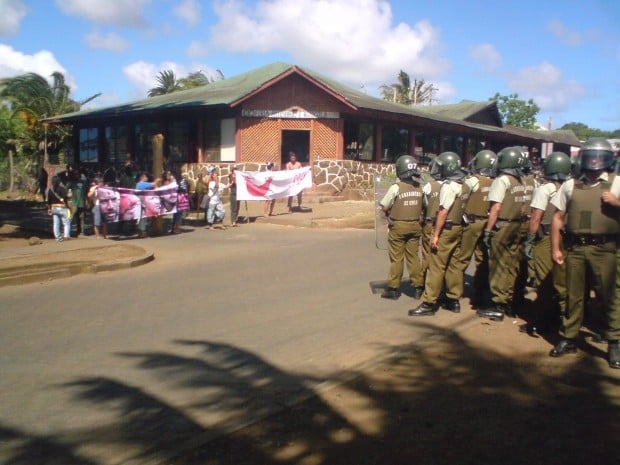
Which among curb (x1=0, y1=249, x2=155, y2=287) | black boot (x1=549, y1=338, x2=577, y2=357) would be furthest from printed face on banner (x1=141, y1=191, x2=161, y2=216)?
black boot (x1=549, y1=338, x2=577, y2=357)

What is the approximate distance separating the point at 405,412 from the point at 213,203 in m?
13.0

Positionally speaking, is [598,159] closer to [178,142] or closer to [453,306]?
[453,306]

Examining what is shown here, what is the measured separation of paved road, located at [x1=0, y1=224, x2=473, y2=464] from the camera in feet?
15.1

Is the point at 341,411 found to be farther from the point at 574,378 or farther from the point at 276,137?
the point at 276,137

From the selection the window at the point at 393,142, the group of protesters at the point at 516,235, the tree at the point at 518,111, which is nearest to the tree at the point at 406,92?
the tree at the point at 518,111

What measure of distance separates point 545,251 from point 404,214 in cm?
188

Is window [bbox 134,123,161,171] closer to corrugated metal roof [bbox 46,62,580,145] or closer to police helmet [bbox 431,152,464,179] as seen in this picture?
corrugated metal roof [bbox 46,62,580,145]

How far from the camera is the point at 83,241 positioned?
14336mm

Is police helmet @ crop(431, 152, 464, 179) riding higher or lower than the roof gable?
lower

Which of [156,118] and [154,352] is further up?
[156,118]

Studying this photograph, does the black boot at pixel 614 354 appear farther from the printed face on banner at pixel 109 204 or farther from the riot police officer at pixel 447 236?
the printed face on banner at pixel 109 204

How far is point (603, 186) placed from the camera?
5586 millimetres

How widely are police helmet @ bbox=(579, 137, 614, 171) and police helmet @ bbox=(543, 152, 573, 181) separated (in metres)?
1.28

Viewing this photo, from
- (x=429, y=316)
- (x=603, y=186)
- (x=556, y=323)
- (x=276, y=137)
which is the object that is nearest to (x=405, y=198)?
(x=429, y=316)
